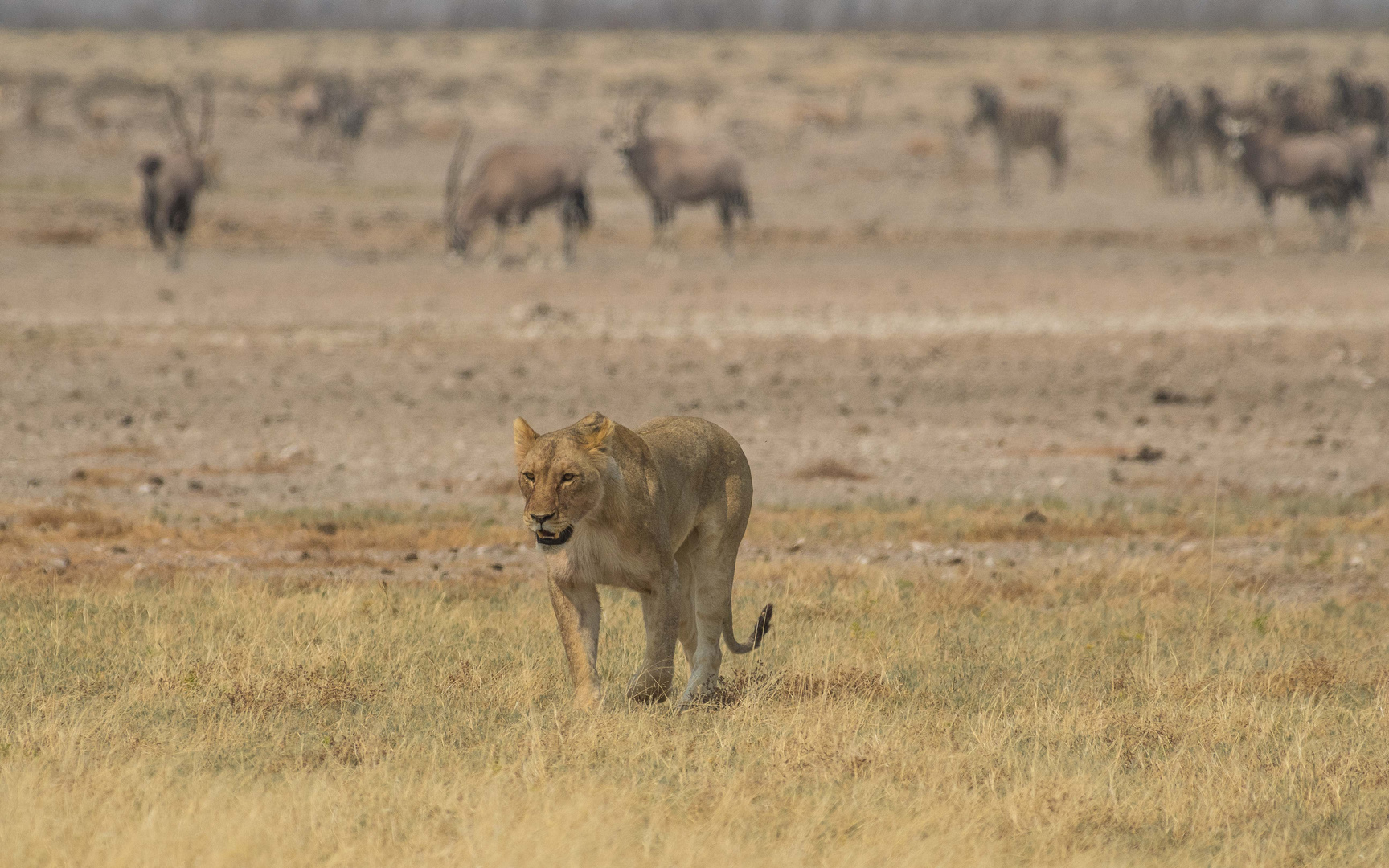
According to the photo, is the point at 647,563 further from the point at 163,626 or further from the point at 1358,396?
the point at 1358,396

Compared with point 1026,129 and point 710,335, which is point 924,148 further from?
point 710,335

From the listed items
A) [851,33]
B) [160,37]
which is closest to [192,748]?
[160,37]

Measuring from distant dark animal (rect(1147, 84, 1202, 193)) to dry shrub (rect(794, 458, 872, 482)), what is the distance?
27.3m

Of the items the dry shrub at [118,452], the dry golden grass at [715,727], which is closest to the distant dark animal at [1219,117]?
the dry shrub at [118,452]

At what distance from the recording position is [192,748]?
6.69 m

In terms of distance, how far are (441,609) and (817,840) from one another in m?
3.97

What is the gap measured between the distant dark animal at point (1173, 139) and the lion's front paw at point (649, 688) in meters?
35.3

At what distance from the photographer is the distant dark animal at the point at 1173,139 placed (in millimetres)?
40875

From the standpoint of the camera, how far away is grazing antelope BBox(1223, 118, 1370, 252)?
32219mm

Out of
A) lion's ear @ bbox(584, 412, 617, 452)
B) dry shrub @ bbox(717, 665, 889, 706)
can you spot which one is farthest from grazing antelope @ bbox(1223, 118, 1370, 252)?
lion's ear @ bbox(584, 412, 617, 452)

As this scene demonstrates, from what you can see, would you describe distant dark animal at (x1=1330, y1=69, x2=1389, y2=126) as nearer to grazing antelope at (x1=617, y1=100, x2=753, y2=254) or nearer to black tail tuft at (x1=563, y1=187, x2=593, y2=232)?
grazing antelope at (x1=617, y1=100, x2=753, y2=254)

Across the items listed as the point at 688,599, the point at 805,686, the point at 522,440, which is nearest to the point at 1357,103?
the point at 805,686

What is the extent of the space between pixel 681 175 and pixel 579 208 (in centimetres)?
268

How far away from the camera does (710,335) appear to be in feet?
71.1
